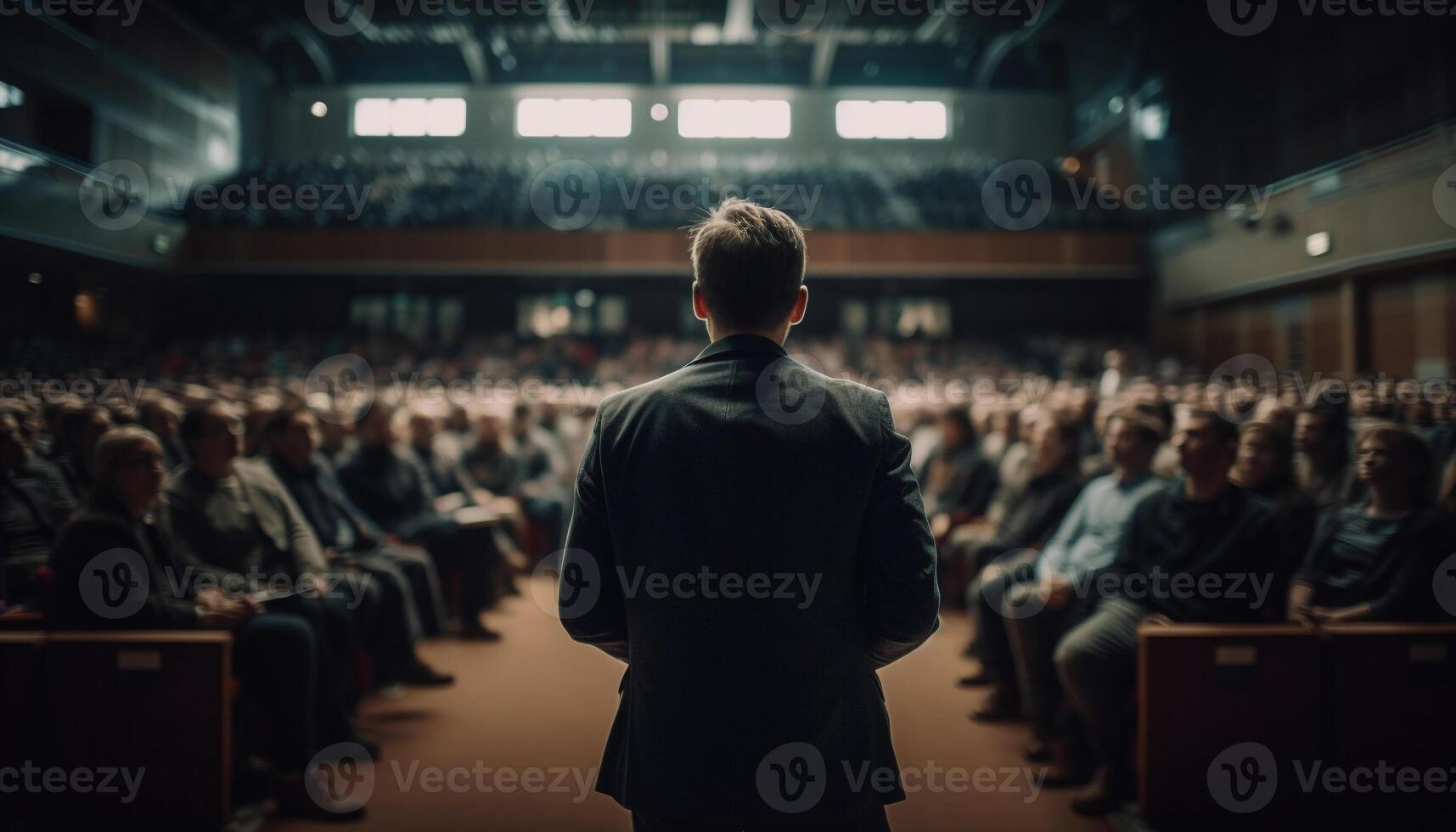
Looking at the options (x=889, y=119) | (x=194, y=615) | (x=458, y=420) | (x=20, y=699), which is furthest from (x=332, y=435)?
(x=889, y=119)

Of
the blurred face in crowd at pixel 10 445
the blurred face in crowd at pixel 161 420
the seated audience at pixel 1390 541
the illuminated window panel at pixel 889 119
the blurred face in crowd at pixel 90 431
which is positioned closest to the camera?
the seated audience at pixel 1390 541

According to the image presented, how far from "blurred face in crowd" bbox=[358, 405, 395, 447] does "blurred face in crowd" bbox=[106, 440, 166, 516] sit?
156 centimetres

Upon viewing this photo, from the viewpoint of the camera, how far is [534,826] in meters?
2.28

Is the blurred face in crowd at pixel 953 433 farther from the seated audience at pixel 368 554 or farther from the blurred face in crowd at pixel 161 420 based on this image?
the blurred face in crowd at pixel 161 420

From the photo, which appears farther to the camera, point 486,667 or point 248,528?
point 486,667

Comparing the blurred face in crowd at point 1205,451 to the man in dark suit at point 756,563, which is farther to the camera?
the blurred face in crowd at point 1205,451

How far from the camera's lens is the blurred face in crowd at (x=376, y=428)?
12.5ft

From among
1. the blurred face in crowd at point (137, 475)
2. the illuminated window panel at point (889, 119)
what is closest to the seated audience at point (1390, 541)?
the blurred face in crowd at point (137, 475)

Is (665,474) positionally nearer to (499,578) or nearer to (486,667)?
(486,667)

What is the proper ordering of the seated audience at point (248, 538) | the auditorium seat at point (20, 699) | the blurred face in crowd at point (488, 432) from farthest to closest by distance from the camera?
the blurred face in crowd at point (488, 432) < the seated audience at point (248, 538) < the auditorium seat at point (20, 699)

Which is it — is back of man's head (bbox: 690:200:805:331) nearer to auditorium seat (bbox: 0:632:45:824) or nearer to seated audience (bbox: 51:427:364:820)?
seated audience (bbox: 51:427:364:820)

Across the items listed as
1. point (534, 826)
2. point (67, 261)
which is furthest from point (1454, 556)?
point (67, 261)

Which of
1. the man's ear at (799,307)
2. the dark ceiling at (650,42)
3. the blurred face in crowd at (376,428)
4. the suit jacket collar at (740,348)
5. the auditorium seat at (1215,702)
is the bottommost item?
the auditorium seat at (1215,702)

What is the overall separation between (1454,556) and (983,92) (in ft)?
44.2
